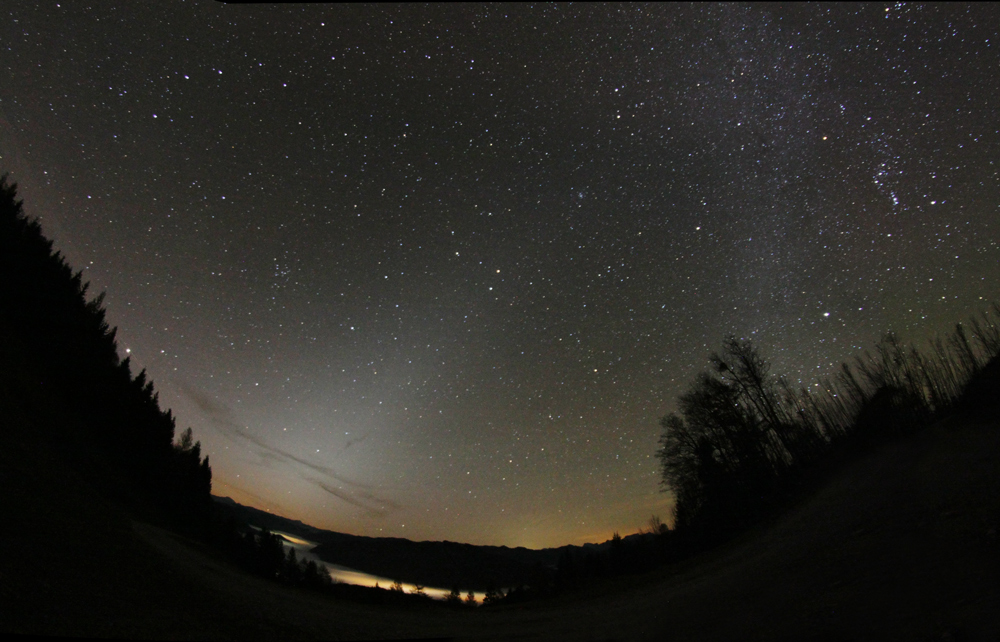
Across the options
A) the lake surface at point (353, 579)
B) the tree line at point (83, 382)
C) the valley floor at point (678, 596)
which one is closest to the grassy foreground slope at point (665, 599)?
the valley floor at point (678, 596)

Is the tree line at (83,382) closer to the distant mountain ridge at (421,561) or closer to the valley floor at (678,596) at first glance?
the valley floor at (678,596)

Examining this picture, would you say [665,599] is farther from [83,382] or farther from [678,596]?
[83,382]

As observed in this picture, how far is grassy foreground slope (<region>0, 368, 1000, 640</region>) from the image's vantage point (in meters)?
5.21

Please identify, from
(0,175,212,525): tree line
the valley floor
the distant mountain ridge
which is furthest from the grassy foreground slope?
the distant mountain ridge

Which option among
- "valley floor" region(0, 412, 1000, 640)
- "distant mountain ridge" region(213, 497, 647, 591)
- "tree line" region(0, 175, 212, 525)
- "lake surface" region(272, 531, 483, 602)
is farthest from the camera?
"distant mountain ridge" region(213, 497, 647, 591)

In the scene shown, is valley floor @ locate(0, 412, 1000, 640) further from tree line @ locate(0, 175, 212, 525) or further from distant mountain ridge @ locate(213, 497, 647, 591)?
distant mountain ridge @ locate(213, 497, 647, 591)

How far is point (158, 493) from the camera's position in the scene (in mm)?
26922

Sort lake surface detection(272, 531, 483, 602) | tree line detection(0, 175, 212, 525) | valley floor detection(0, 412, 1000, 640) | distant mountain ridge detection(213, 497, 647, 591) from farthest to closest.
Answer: distant mountain ridge detection(213, 497, 647, 591) < lake surface detection(272, 531, 483, 602) < tree line detection(0, 175, 212, 525) < valley floor detection(0, 412, 1000, 640)

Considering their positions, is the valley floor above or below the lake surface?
above

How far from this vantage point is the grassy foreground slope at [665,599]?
17.1ft

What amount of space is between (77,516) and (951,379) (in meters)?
45.6

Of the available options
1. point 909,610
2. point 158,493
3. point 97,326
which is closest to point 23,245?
point 97,326

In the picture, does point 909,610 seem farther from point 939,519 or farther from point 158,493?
point 158,493

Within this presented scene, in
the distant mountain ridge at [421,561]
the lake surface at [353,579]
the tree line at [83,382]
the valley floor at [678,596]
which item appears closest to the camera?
the valley floor at [678,596]
